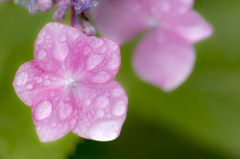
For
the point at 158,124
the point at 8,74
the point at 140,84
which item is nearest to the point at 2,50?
the point at 8,74

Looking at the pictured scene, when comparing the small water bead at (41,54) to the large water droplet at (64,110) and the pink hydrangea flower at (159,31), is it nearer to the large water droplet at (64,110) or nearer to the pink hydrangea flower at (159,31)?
the large water droplet at (64,110)

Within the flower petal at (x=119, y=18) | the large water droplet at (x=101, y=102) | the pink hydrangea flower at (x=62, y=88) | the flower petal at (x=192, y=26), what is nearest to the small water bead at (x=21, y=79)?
the pink hydrangea flower at (x=62, y=88)

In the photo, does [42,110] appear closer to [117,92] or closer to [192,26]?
[117,92]

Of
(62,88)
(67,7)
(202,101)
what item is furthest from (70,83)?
(202,101)

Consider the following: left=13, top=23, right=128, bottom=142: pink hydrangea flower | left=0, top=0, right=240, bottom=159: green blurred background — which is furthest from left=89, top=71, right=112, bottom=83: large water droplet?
left=0, top=0, right=240, bottom=159: green blurred background

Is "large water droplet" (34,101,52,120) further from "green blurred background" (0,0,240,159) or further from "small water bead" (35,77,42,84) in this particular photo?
"green blurred background" (0,0,240,159)

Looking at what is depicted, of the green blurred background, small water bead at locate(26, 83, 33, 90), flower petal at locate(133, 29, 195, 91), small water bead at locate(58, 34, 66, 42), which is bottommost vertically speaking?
the green blurred background
